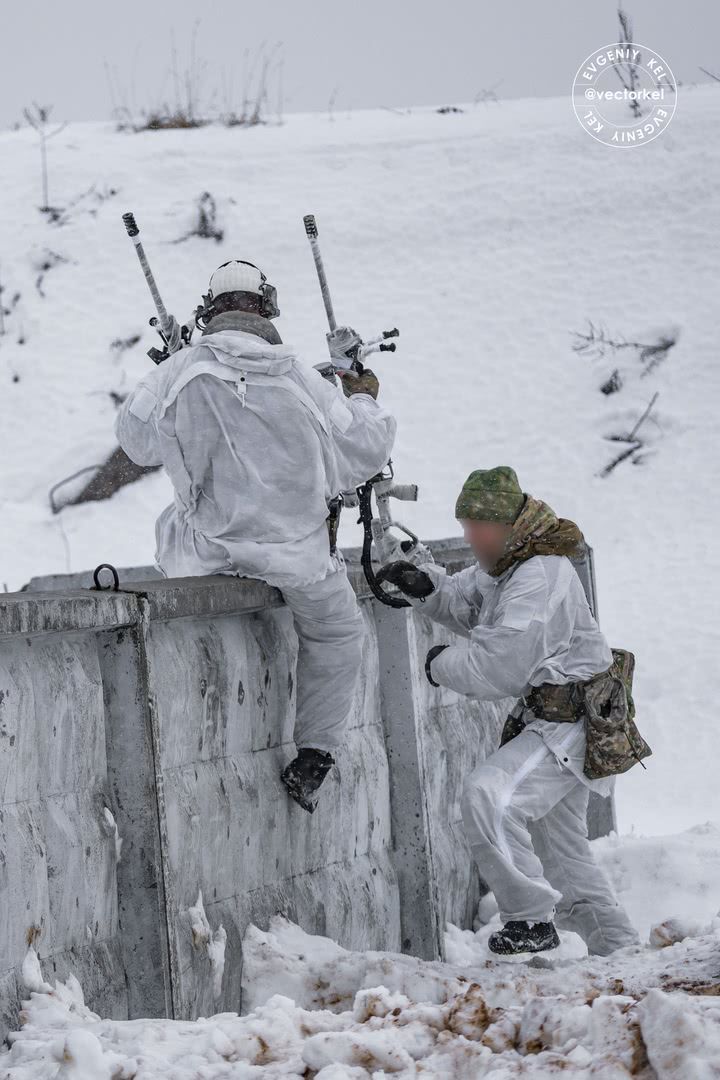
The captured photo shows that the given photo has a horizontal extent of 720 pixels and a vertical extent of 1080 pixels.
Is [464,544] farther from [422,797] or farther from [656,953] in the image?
[656,953]

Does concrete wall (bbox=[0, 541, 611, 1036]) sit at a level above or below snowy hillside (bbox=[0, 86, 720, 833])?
below

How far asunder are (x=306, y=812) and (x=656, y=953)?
3.77 feet

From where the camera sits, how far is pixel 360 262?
48.8 ft

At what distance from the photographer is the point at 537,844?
484cm

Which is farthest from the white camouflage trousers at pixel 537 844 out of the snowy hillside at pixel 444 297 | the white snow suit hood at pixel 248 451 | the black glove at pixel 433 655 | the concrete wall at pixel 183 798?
the snowy hillside at pixel 444 297

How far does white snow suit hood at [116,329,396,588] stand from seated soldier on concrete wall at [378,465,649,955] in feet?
2.17

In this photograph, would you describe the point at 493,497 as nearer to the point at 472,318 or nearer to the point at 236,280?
the point at 236,280

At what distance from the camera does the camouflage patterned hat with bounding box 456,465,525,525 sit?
15.1ft

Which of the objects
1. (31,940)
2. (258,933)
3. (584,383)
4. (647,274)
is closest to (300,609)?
(258,933)

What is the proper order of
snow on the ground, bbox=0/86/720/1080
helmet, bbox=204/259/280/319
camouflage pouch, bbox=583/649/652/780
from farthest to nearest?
snow on the ground, bbox=0/86/720/1080
camouflage pouch, bbox=583/649/652/780
helmet, bbox=204/259/280/319

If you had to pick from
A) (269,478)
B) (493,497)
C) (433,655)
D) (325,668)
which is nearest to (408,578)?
(433,655)

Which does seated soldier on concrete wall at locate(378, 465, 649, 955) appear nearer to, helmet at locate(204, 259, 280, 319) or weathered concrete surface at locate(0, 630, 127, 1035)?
helmet at locate(204, 259, 280, 319)

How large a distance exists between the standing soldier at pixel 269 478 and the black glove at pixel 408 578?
0.44 m

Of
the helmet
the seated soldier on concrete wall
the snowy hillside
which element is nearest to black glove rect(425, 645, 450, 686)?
the seated soldier on concrete wall
